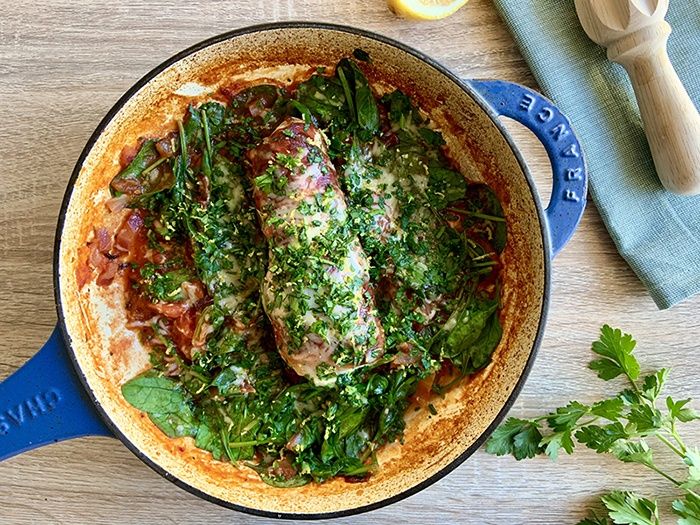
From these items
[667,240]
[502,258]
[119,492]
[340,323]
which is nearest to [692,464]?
[667,240]

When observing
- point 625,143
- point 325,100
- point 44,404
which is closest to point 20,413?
point 44,404

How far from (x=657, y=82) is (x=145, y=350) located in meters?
1.80

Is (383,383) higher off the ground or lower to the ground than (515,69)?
lower

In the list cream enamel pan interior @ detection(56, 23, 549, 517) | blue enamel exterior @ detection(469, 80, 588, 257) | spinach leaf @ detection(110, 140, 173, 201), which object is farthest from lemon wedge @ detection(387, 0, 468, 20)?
spinach leaf @ detection(110, 140, 173, 201)

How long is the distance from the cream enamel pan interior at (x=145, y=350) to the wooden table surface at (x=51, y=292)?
0.19 meters

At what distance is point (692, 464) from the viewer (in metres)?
2.56

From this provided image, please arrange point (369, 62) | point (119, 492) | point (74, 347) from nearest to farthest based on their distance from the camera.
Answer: point (74, 347) → point (369, 62) → point (119, 492)

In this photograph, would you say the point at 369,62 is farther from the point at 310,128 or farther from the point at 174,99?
the point at 174,99

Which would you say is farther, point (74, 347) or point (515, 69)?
point (515, 69)

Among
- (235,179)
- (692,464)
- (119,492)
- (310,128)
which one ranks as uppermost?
(310,128)

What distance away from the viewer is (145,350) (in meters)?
2.57

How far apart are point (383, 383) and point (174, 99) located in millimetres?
1075

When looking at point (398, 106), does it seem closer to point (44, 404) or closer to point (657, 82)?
point (657, 82)

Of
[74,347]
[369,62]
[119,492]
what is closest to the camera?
[74,347]
